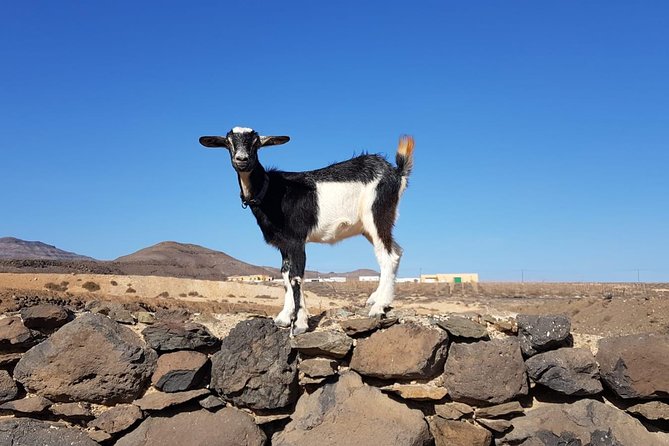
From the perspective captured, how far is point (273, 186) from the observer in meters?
6.34

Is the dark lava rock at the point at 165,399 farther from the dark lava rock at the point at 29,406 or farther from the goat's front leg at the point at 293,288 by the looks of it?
the goat's front leg at the point at 293,288

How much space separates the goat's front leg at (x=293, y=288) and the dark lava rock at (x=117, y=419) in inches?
65.3

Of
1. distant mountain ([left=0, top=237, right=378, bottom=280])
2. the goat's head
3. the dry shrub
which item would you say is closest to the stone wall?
the goat's head

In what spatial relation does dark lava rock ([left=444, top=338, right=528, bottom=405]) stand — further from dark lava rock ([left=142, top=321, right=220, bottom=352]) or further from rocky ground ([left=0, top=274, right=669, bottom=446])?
dark lava rock ([left=142, top=321, right=220, bottom=352])

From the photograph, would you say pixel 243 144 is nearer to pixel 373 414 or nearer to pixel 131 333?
pixel 131 333

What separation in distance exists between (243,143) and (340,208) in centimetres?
132

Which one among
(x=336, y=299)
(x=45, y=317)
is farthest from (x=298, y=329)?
(x=336, y=299)

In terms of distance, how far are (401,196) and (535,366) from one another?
236 cm

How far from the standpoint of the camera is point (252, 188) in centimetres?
612

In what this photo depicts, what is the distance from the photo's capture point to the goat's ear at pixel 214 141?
5.96 meters

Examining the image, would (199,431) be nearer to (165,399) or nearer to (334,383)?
(165,399)

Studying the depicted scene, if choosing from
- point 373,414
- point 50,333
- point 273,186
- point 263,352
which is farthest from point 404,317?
point 50,333

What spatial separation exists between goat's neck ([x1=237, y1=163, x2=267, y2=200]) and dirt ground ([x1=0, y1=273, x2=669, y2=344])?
73.1 inches

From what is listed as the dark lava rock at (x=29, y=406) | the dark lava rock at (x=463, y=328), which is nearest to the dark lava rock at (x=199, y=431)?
the dark lava rock at (x=29, y=406)
